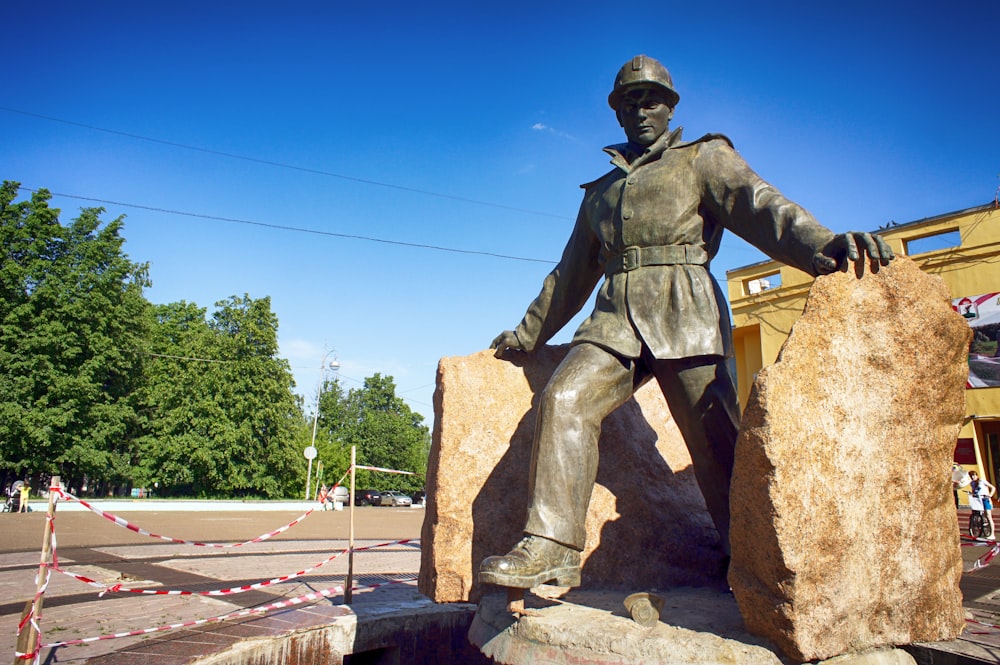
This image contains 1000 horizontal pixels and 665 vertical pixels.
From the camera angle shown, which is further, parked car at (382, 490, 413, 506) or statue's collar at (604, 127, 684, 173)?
parked car at (382, 490, 413, 506)

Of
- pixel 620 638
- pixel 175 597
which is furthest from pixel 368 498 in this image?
pixel 620 638

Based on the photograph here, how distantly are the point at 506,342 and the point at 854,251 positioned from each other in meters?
1.80

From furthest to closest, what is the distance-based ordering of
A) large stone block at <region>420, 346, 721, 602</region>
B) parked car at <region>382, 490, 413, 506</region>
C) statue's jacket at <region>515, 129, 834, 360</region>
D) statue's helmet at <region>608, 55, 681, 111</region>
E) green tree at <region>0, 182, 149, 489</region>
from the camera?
parked car at <region>382, 490, 413, 506</region>, green tree at <region>0, 182, 149, 489</region>, large stone block at <region>420, 346, 721, 602</region>, statue's helmet at <region>608, 55, 681, 111</region>, statue's jacket at <region>515, 129, 834, 360</region>

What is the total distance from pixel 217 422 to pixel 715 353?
3032 cm


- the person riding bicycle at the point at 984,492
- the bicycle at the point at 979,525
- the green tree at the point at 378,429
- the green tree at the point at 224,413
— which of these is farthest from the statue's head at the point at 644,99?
the green tree at the point at 378,429

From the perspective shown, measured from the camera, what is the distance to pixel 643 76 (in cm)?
333

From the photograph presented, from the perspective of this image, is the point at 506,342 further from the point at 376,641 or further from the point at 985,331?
the point at 985,331

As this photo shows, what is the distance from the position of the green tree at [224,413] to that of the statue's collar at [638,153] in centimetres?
A: 2928

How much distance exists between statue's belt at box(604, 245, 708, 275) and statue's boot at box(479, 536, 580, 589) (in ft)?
4.22

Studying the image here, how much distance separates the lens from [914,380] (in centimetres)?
253

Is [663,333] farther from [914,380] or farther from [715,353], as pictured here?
[914,380]

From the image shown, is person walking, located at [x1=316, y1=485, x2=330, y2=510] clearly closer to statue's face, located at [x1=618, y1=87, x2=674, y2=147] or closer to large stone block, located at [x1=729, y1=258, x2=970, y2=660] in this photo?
statue's face, located at [x1=618, y1=87, x2=674, y2=147]

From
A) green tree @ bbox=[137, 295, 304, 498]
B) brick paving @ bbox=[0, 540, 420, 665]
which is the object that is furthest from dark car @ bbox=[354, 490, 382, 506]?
brick paving @ bbox=[0, 540, 420, 665]

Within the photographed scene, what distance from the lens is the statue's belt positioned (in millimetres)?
3230
